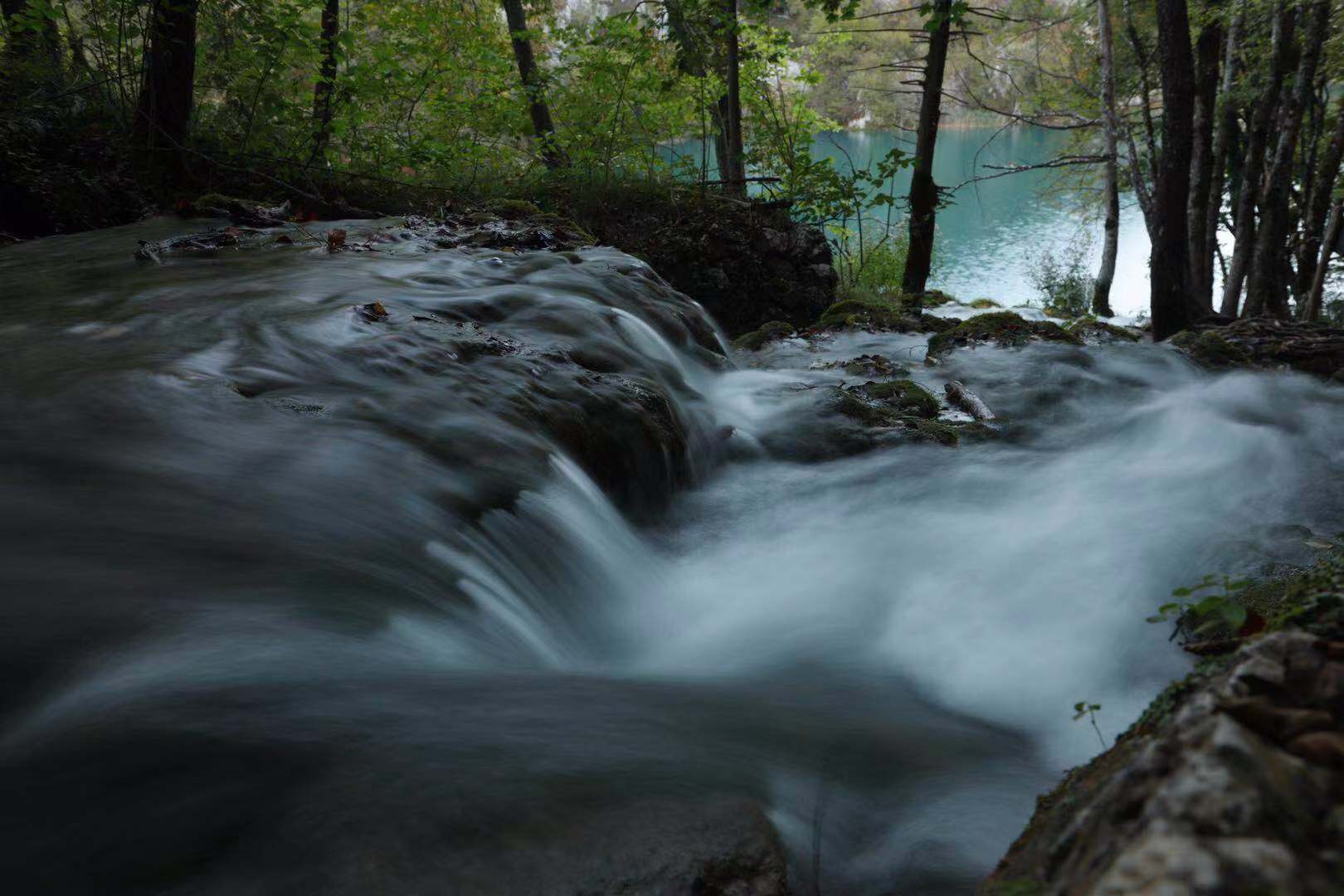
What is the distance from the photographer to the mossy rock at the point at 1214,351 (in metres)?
7.39

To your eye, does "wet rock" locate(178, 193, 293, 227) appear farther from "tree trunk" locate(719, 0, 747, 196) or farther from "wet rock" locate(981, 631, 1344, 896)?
"wet rock" locate(981, 631, 1344, 896)

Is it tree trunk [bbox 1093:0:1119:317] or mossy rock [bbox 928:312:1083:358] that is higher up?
tree trunk [bbox 1093:0:1119:317]

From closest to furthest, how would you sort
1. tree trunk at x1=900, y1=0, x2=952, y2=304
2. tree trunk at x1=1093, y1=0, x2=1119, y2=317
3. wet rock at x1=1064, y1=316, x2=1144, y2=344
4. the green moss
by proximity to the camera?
the green moss, wet rock at x1=1064, y1=316, x2=1144, y2=344, tree trunk at x1=900, y1=0, x2=952, y2=304, tree trunk at x1=1093, y1=0, x2=1119, y2=317

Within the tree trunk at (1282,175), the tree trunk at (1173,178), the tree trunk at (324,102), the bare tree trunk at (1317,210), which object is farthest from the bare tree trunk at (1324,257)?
the tree trunk at (324,102)

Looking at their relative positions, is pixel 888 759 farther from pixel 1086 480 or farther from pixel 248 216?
pixel 248 216

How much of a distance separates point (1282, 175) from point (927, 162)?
5200 millimetres

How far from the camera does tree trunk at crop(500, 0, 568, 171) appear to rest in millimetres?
12047

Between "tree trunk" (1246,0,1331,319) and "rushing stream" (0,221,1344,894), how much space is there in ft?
22.0

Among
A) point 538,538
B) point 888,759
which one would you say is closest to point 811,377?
point 538,538

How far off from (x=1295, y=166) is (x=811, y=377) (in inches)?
584

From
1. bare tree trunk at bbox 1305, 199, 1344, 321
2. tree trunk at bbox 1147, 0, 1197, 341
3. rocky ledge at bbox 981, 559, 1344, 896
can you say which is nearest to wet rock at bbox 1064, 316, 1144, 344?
tree trunk at bbox 1147, 0, 1197, 341

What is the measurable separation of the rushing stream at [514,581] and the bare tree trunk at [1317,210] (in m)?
7.70

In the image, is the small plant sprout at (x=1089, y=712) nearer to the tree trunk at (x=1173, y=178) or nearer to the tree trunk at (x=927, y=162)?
the tree trunk at (x=1173, y=178)

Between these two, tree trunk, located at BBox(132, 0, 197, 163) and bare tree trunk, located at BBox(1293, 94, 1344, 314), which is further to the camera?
bare tree trunk, located at BBox(1293, 94, 1344, 314)
